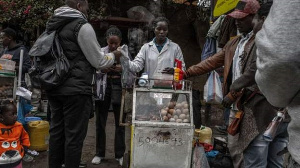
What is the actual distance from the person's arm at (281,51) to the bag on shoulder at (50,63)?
8.37ft

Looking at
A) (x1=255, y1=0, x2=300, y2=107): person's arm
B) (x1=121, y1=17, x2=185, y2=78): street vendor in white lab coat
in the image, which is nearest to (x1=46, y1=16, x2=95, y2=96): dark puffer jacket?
(x1=121, y1=17, x2=185, y2=78): street vendor in white lab coat

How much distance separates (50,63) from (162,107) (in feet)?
4.32

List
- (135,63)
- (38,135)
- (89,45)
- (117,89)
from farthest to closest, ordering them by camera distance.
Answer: (38,135), (117,89), (135,63), (89,45)

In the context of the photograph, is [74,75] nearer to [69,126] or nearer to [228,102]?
[69,126]

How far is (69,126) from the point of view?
12.1 feet

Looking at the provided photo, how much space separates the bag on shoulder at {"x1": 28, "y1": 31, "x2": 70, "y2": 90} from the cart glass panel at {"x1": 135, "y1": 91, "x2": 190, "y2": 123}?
2.84 ft

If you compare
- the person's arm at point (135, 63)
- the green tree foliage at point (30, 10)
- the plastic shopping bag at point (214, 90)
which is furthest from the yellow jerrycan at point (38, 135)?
the green tree foliage at point (30, 10)

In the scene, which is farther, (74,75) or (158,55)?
(158,55)

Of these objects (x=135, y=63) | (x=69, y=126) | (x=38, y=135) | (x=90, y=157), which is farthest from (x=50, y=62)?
(x=90, y=157)

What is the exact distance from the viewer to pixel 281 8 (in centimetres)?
122

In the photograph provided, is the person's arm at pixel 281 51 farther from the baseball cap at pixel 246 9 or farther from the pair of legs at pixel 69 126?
the pair of legs at pixel 69 126

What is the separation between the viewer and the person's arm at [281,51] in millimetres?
1184

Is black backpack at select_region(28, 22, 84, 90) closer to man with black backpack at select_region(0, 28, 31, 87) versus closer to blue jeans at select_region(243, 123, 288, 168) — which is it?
man with black backpack at select_region(0, 28, 31, 87)

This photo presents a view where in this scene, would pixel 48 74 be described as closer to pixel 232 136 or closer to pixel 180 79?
pixel 180 79
